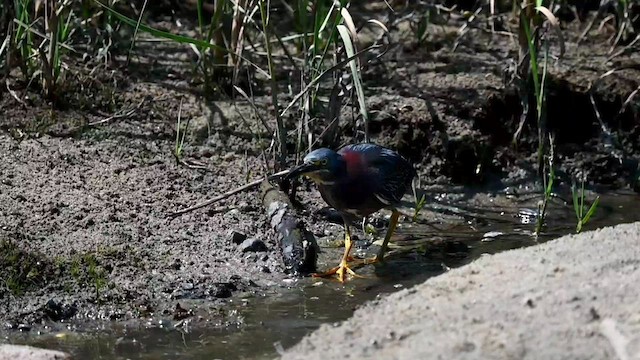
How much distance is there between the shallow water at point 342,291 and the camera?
16.7 feet

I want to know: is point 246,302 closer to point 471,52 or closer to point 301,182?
point 301,182

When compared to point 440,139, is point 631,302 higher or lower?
higher

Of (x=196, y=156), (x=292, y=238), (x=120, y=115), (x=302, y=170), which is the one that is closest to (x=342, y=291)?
(x=292, y=238)

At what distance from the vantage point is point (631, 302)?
14.0 ft

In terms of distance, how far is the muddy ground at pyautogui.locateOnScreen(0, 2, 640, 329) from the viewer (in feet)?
18.8

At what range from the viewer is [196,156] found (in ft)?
23.9

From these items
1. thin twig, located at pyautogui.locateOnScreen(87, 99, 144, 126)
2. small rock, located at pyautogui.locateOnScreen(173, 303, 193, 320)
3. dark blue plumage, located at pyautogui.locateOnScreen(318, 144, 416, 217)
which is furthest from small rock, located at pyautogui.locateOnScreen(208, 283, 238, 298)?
thin twig, located at pyautogui.locateOnScreen(87, 99, 144, 126)

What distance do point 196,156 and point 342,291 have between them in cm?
172

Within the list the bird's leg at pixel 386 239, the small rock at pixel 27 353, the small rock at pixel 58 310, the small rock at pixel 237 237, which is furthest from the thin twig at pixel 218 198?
the small rock at pixel 27 353

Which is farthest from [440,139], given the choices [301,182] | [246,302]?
[246,302]

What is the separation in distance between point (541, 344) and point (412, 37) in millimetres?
5059

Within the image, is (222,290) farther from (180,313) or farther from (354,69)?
(354,69)

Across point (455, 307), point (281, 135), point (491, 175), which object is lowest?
point (491, 175)

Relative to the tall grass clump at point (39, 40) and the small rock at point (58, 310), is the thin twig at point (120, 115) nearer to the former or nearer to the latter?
the tall grass clump at point (39, 40)
